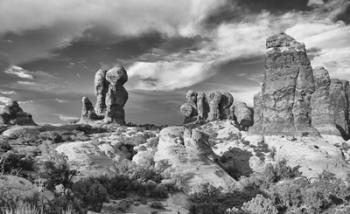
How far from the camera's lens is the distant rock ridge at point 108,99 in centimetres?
6600

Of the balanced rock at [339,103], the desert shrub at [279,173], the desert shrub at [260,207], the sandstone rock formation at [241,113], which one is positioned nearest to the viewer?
the desert shrub at [260,207]

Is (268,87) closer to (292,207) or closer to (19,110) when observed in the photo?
(292,207)

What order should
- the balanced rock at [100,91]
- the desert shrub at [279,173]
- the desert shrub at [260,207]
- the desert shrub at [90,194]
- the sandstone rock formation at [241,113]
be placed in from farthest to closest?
the sandstone rock formation at [241,113], the balanced rock at [100,91], the desert shrub at [279,173], the desert shrub at [260,207], the desert shrub at [90,194]

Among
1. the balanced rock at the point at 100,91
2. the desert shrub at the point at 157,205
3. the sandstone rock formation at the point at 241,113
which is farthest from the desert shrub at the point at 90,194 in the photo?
the sandstone rock formation at the point at 241,113

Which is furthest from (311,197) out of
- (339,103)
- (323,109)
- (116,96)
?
(116,96)

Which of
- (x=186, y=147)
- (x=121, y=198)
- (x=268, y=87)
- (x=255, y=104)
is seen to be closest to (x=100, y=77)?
(x=255, y=104)

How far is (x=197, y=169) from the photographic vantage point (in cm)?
2012

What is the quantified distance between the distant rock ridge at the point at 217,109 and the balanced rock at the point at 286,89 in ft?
123

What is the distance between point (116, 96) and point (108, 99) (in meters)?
1.84

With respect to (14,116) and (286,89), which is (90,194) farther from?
(14,116)

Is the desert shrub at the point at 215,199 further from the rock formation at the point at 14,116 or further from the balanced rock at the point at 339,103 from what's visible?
the rock formation at the point at 14,116

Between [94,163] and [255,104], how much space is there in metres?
35.3

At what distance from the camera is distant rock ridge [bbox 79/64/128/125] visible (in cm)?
6600

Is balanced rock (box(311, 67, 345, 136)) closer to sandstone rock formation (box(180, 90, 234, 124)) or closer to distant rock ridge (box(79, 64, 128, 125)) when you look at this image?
sandstone rock formation (box(180, 90, 234, 124))
